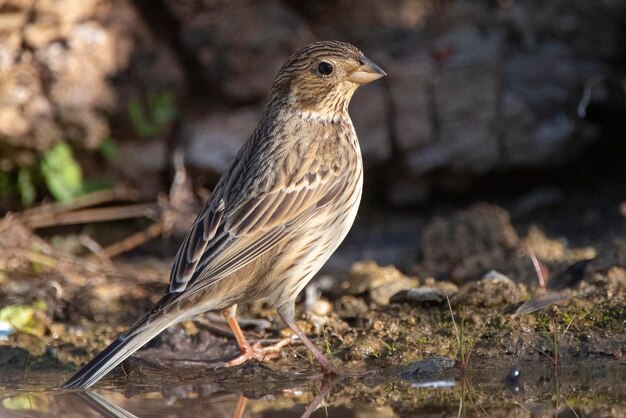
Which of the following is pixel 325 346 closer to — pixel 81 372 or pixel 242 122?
pixel 81 372

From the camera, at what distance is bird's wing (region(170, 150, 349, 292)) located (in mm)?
5363

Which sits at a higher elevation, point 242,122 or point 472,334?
point 242,122

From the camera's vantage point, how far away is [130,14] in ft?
28.3

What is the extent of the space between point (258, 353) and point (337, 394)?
84 centimetres

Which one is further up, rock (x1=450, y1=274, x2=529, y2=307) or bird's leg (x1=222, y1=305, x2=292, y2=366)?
bird's leg (x1=222, y1=305, x2=292, y2=366)

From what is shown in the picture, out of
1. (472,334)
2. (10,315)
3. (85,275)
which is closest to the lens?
(472,334)

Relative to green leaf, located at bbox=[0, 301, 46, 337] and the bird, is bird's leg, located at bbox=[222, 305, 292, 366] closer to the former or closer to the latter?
the bird

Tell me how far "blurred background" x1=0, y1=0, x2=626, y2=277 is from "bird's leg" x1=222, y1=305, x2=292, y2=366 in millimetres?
2520

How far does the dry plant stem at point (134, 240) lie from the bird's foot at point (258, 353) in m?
2.74

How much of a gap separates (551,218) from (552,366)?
340 cm

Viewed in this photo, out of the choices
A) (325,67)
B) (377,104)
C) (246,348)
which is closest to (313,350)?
(246,348)

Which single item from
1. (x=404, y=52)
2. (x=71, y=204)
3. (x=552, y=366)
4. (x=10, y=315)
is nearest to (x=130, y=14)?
(x=71, y=204)

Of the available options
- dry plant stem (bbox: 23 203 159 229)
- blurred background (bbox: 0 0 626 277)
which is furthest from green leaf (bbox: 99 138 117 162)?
dry plant stem (bbox: 23 203 159 229)

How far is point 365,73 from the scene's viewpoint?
6055 millimetres
